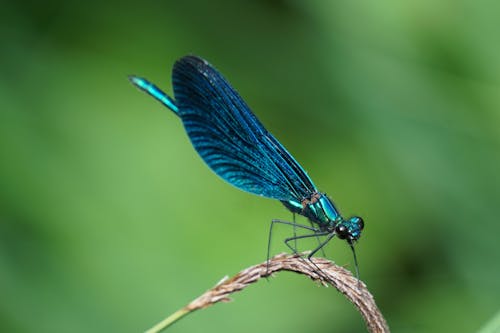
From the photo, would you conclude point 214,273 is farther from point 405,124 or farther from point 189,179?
point 405,124

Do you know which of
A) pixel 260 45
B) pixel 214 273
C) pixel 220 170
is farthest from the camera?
pixel 260 45

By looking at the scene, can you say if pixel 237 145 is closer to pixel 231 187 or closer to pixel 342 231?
pixel 342 231

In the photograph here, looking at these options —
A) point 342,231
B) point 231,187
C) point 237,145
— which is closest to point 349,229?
point 342,231

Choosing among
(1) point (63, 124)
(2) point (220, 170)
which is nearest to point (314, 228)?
(2) point (220, 170)

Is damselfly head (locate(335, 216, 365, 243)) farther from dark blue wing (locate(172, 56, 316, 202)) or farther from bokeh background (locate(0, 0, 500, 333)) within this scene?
bokeh background (locate(0, 0, 500, 333))

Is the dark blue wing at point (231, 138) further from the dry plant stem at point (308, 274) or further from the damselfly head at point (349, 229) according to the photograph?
the dry plant stem at point (308, 274)
